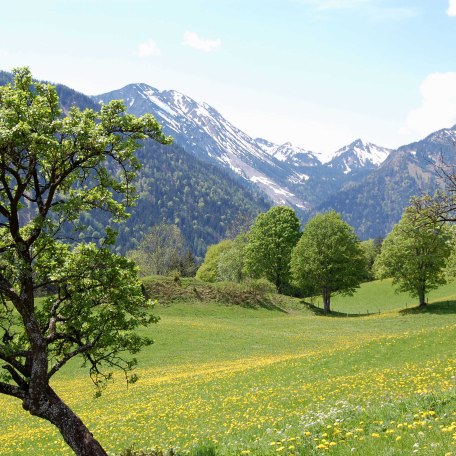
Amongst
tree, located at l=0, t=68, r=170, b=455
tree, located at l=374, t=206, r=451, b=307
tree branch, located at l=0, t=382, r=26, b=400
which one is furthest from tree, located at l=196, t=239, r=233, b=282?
tree branch, located at l=0, t=382, r=26, b=400

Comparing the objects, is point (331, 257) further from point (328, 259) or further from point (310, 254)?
point (310, 254)

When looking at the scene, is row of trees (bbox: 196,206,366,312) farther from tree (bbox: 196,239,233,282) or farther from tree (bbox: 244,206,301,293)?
tree (bbox: 196,239,233,282)

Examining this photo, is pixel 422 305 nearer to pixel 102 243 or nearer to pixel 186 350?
pixel 186 350

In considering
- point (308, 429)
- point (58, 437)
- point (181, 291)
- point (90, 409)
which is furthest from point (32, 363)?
point (181, 291)

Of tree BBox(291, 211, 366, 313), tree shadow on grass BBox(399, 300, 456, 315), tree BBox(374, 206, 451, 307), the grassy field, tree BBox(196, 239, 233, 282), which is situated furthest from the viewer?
tree BBox(196, 239, 233, 282)

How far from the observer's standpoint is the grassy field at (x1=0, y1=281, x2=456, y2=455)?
459 inches

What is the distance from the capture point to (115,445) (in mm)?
18312

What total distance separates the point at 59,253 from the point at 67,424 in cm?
483

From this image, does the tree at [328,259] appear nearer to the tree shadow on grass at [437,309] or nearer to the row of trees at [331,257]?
the row of trees at [331,257]

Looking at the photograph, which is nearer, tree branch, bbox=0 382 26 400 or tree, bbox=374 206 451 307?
tree branch, bbox=0 382 26 400

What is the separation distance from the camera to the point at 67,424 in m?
11.9

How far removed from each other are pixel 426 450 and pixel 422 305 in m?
69.2

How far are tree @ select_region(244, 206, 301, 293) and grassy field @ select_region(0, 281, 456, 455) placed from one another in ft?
136

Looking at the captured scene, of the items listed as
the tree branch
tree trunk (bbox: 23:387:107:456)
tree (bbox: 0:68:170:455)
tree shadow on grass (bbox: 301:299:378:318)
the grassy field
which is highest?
tree (bbox: 0:68:170:455)
